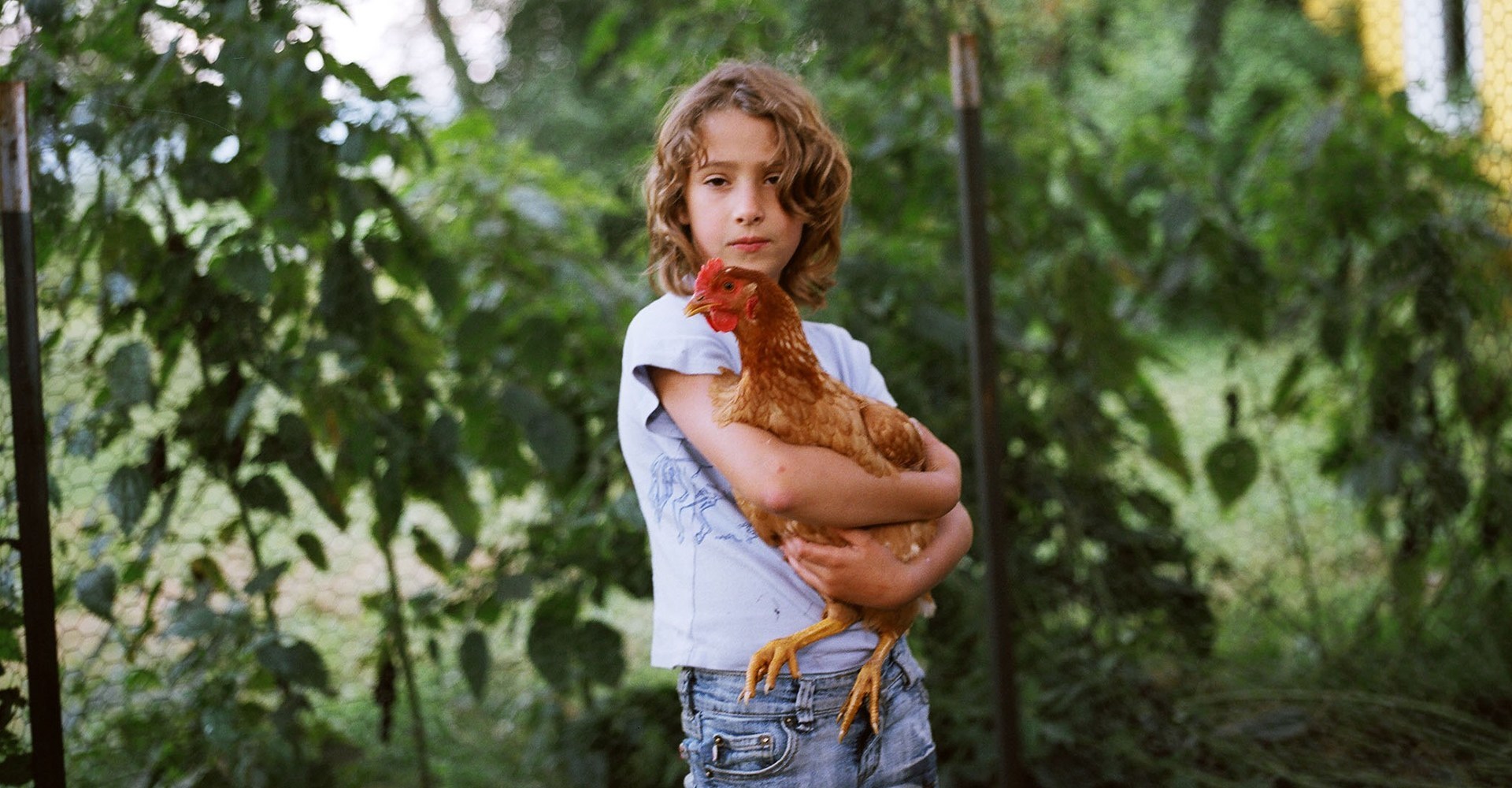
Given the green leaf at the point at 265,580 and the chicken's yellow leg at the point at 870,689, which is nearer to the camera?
the chicken's yellow leg at the point at 870,689

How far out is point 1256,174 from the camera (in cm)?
244

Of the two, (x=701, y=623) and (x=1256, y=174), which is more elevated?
(x=1256, y=174)

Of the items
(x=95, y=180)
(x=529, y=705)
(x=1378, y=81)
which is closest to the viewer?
(x=95, y=180)

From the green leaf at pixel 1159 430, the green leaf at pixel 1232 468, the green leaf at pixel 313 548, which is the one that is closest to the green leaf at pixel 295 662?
the green leaf at pixel 313 548

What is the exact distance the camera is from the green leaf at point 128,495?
157 cm

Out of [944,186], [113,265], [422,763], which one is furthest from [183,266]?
[944,186]

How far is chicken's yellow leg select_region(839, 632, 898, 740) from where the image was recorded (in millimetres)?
931

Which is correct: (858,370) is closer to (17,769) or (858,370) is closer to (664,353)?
(664,353)

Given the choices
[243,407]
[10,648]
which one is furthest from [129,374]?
[10,648]

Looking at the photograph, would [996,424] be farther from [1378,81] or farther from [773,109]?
[1378,81]

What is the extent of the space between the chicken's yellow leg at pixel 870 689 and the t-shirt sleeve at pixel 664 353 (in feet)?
0.82

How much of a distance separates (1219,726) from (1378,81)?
140 cm

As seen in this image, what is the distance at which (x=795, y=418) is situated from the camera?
2.94 feet

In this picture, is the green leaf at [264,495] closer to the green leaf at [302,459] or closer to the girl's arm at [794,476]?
the green leaf at [302,459]
